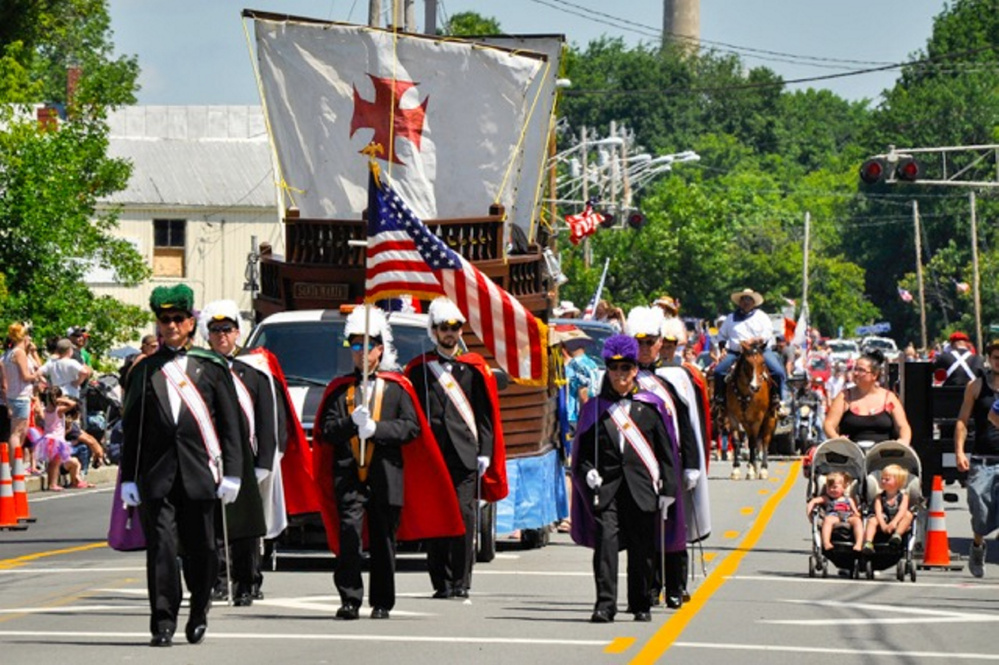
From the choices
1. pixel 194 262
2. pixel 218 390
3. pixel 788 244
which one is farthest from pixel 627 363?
pixel 788 244

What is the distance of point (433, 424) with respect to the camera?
17219mm

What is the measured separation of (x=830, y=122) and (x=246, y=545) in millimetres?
162381

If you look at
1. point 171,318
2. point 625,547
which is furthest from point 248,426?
point 625,547

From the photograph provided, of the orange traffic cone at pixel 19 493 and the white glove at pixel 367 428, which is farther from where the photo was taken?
the orange traffic cone at pixel 19 493

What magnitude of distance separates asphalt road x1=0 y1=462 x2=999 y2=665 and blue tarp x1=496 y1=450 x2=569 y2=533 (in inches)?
12.1

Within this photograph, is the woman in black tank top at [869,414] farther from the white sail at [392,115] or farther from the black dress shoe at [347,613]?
the white sail at [392,115]

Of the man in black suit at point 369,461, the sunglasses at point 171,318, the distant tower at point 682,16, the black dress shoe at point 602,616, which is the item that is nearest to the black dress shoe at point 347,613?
the man in black suit at point 369,461

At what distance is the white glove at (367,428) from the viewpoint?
15.8m

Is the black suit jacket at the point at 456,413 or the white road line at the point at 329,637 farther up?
the black suit jacket at the point at 456,413

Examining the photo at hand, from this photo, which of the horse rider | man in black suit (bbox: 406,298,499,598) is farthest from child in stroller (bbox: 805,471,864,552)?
the horse rider

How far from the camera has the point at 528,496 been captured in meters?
21.5

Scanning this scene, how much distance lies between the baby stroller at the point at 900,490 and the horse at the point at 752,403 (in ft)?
48.4

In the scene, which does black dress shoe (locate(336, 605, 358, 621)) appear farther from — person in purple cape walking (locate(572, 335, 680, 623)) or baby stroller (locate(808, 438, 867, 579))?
baby stroller (locate(808, 438, 867, 579))

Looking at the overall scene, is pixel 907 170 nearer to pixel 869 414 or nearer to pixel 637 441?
pixel 869 414
